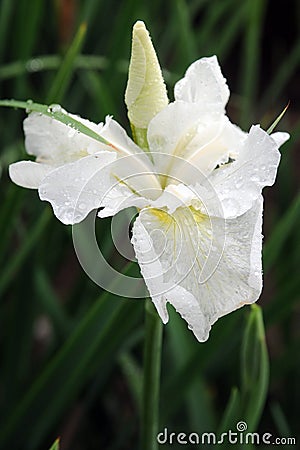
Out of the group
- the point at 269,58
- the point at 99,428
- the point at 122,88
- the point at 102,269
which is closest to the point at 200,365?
the point at 102,269

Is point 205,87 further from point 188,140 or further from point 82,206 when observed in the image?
point 82,206

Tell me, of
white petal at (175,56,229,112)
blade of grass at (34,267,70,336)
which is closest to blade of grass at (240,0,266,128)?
blade of grass at (34,267,70,336)

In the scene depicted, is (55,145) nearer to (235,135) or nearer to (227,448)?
(235,135)

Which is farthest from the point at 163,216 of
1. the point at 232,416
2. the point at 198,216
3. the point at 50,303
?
the point at 50,303

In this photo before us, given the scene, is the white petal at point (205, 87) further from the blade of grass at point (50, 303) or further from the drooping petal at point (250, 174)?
the blade of grass at point (50, 303)

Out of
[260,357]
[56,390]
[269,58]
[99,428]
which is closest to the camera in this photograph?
[260,357]
